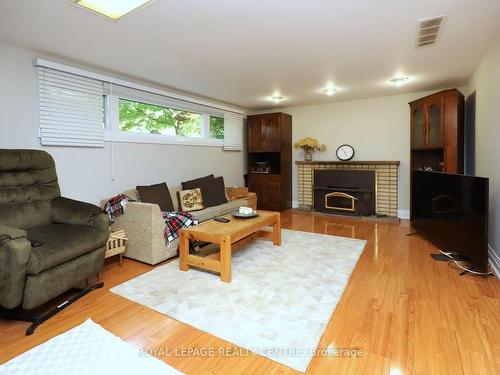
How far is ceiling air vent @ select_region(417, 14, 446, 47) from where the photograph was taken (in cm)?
223

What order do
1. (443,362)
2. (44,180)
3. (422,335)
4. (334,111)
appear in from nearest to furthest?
(443,362), (422,335), (44,180), (334,111)

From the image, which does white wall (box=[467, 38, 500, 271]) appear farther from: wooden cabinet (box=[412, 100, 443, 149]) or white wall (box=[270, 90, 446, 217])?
white wall (box=[270, 90, 446, 217])

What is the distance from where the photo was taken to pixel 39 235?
6.92ft

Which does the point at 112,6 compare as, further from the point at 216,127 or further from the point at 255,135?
the point at 255,135

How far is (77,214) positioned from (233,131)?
12.3 ft

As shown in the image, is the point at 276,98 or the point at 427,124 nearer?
the point at 427,124

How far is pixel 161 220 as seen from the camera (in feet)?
9.49

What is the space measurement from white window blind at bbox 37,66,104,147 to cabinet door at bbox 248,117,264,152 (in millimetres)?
3183

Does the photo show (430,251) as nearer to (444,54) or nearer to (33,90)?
(444,54)

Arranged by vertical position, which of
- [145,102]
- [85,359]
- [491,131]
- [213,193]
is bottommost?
[85,359]

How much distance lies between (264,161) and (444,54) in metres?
3.79

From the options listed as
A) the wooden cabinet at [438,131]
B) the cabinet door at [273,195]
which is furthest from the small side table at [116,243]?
the wooden cabinet at [438,131]

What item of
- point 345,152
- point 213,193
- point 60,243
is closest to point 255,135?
point 345,152

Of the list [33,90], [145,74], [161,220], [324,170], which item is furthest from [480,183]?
[33,90]
